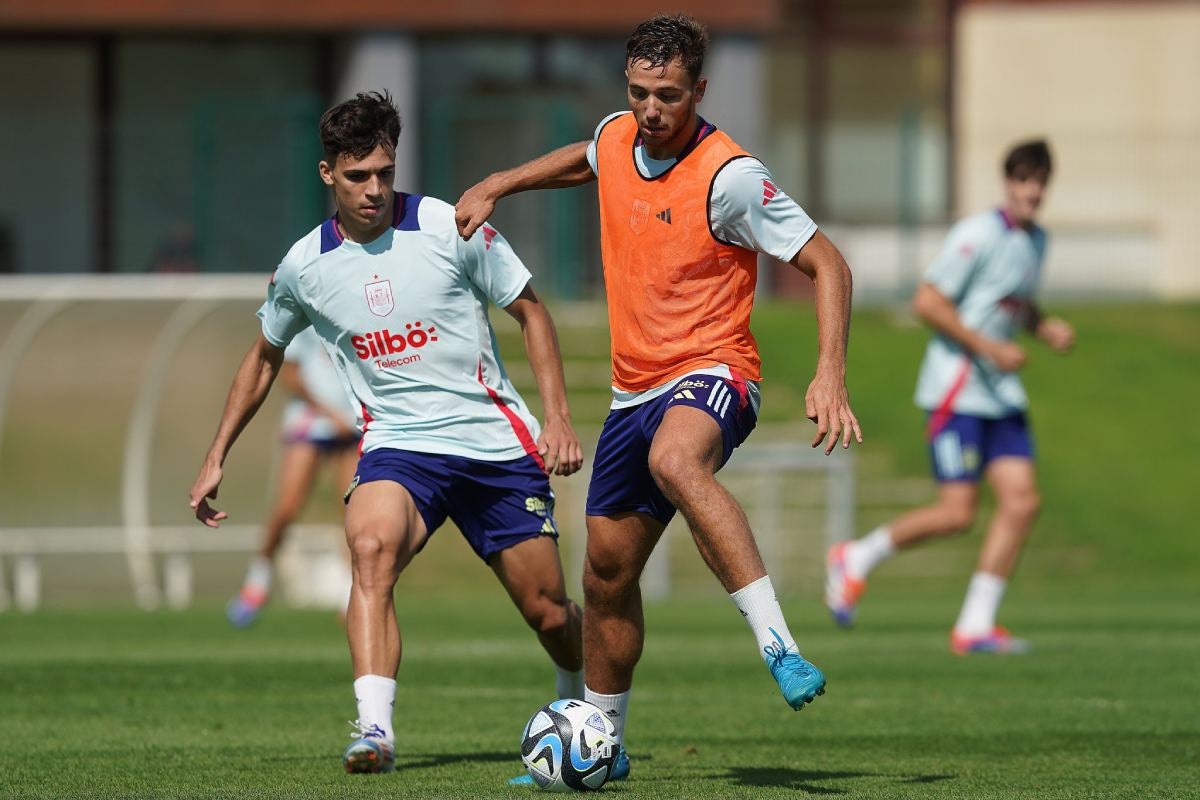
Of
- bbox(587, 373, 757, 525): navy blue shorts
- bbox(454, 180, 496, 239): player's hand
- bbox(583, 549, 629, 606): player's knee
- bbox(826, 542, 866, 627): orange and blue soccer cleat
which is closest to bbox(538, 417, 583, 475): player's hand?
bbox(587, 373, 757, 525): navy blue shorts

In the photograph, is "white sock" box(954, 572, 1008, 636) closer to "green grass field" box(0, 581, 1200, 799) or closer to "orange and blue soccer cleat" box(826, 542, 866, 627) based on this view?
"green grass field" box(0, 581, 1200, 799)

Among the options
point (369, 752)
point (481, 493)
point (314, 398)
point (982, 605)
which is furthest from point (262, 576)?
point (369, 752)

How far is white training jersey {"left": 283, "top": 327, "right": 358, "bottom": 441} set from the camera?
14.3 metres

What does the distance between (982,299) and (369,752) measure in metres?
5.99

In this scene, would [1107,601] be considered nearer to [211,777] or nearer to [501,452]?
[501,452]

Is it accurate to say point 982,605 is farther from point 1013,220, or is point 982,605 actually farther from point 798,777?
point 798,777

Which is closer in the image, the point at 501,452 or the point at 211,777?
the point at 211,777

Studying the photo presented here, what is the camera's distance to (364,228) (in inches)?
286

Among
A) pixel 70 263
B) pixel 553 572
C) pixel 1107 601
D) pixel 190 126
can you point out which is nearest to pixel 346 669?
pixel 553 572

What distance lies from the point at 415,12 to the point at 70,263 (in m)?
5.61

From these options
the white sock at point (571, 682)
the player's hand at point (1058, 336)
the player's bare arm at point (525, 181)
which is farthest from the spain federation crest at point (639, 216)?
the player's hand at point (1058, 336)

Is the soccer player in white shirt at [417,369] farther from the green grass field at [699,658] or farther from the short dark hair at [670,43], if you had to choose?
the short dark hair at [670,43]

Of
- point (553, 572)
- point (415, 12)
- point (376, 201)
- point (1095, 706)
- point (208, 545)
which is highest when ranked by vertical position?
point (415, 12)

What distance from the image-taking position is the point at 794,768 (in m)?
6.98
